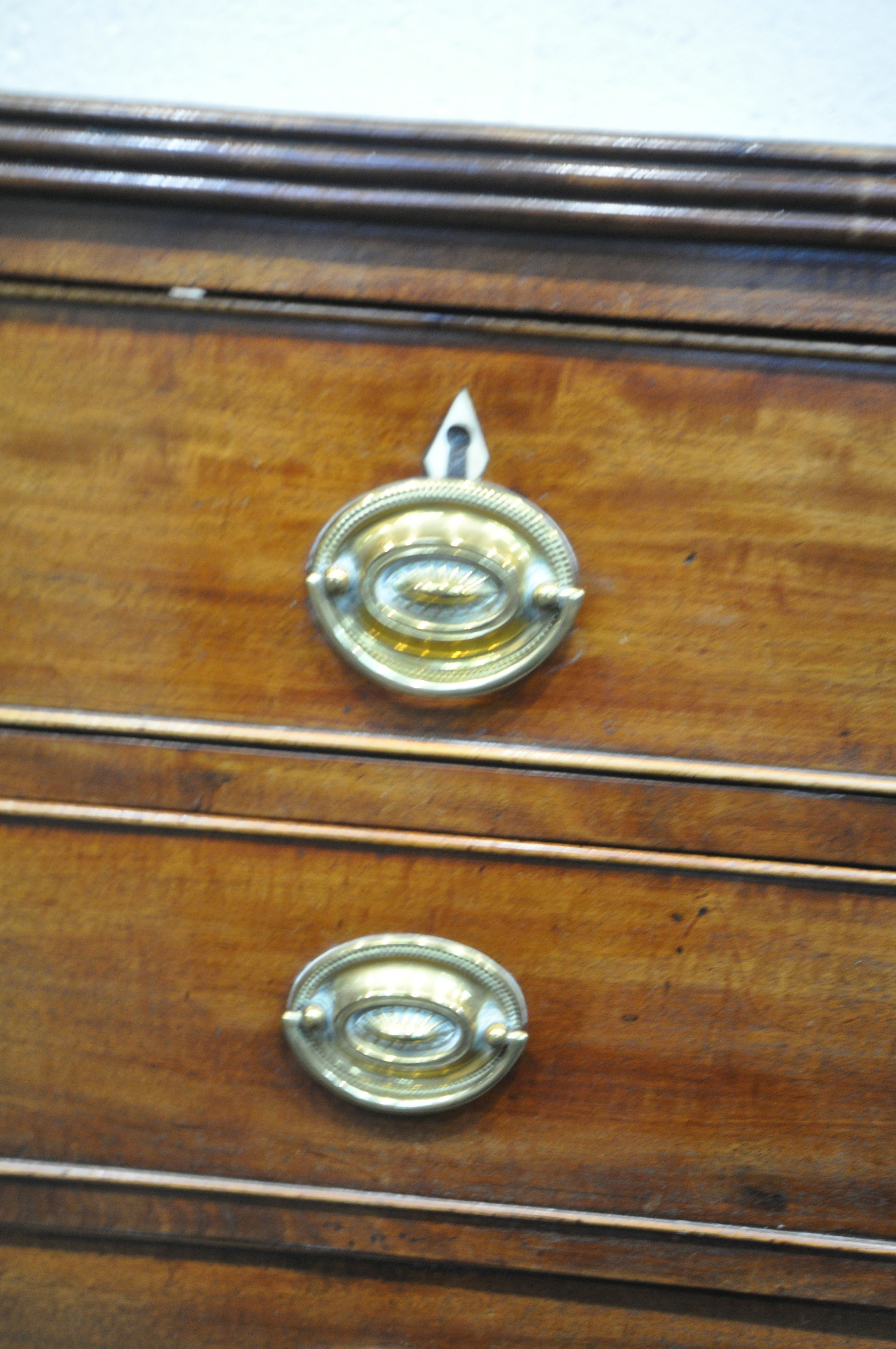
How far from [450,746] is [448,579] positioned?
2.6 inches

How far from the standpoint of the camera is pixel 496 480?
320 millimetres

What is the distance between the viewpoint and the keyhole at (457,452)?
32 centimetres

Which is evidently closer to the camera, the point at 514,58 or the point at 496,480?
the point at 496,480

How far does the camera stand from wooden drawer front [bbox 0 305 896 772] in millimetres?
313

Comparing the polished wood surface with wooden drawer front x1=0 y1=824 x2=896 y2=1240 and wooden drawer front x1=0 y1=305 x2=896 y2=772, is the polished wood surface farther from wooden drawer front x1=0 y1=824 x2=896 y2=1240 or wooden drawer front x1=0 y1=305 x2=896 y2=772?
wooden drawer front x1=0 y1=824 x2=896 y2=1240

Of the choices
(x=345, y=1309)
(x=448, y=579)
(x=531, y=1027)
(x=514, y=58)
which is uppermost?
(x=514, y=58)

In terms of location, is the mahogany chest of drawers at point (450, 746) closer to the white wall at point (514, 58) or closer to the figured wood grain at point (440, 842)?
the figured wood grain at point (440, 842)

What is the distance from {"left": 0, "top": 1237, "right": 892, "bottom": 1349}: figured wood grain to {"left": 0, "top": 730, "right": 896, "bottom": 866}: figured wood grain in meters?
0.21

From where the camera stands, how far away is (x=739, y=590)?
12.7 inches

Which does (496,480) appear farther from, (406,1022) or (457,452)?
(406,1022)

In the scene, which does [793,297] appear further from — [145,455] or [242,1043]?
[242,1043]

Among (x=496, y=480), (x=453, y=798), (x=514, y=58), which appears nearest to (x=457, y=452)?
(x=496, y=480)

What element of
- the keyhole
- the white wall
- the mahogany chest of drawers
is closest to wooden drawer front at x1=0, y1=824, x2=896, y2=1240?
the mahogany chest of drawers

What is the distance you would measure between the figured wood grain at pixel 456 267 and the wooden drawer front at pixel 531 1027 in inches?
8.2
